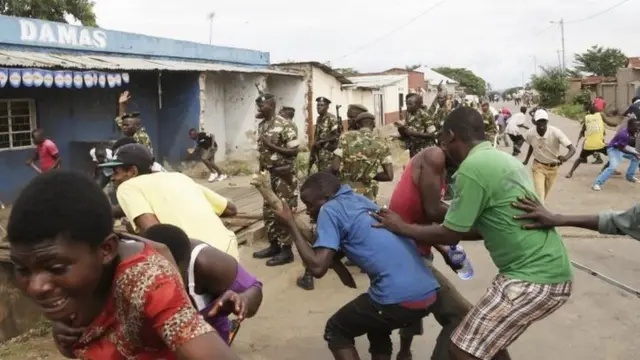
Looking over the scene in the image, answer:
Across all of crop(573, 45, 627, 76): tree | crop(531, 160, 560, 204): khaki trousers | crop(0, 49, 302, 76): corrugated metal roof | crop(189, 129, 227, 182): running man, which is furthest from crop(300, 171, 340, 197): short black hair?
crop(573, 45, 627, 76): tree

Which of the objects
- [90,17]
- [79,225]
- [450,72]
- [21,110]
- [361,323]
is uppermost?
[450,72]

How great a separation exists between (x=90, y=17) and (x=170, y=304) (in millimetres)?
20692

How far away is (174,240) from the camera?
2107 mm

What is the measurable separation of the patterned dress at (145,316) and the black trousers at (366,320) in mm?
1710

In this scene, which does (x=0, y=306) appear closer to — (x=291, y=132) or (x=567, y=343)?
(x=291, y=132)

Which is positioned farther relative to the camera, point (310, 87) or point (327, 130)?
point (310, 87)

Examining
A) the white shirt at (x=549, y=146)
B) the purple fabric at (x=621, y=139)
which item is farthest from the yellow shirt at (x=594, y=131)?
the white shirt at (x=549, y=146)

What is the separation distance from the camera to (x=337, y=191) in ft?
11.0

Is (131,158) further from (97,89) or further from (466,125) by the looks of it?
(97,89)

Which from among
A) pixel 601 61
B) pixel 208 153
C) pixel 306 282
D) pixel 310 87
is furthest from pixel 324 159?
pixel 601 61

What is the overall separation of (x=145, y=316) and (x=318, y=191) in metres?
1.97

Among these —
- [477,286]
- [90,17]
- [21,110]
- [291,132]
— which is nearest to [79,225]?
[477,286]

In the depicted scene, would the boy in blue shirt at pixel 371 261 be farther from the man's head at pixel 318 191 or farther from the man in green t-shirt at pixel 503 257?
the man in green t-shirt at pixel 503 257

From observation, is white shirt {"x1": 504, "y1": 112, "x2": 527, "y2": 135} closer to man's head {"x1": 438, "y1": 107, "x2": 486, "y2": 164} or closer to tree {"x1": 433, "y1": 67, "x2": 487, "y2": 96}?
man's head {"x1": 438, "y1": 107, "x2": 486, "y2": 164}
